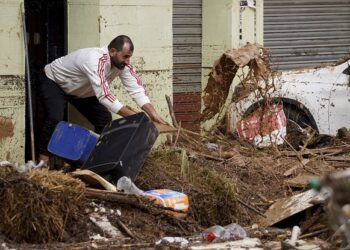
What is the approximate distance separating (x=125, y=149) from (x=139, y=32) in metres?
3.23

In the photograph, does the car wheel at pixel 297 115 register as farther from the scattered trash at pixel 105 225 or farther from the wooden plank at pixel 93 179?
the scattered trash at pixel 105 225

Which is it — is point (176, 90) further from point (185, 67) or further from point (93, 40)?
point (93, 40)

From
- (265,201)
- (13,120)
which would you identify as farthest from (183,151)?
(13,120)

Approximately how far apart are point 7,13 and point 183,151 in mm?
2598

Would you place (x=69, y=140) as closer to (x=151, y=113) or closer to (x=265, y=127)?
(x=151, y=113)

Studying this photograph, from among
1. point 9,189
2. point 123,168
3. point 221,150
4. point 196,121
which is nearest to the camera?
point 9,189

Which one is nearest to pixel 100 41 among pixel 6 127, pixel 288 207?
pixel 6 127

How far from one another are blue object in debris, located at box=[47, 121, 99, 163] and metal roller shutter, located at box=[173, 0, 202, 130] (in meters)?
3.59

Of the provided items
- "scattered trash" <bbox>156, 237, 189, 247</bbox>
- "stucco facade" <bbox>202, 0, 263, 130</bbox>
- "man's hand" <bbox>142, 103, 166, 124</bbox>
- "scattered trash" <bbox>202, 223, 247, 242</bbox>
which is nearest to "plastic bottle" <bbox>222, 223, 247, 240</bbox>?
"scattered trash" <bbox>202, 223, 247, 242</bbox>

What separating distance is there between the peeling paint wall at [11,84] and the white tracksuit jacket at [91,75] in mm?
418

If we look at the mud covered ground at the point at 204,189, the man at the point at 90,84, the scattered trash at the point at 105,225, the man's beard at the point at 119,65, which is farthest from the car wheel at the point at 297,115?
the scattered trash at the point at 105,225

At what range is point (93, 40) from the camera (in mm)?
12602

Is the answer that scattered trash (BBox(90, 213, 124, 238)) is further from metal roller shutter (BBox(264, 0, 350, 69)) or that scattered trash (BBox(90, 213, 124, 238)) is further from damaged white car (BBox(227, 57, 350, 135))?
metal roller shutter (BBox(264, 0, 350, 69))

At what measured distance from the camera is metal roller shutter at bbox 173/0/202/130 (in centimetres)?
1458
